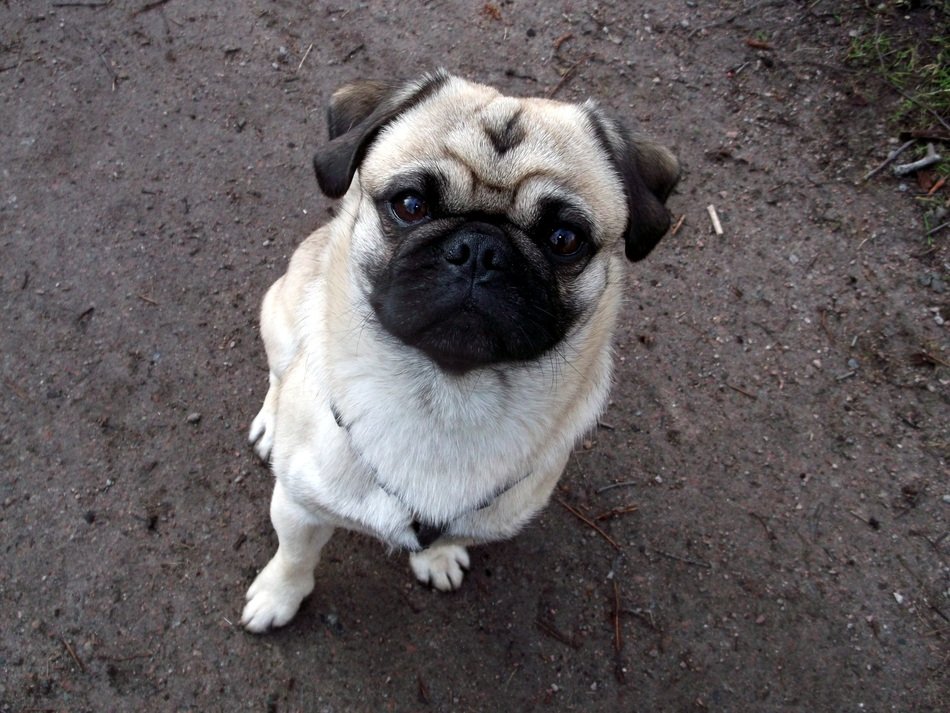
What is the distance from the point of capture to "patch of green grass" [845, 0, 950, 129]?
162 inches

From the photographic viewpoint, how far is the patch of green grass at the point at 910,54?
411 cm

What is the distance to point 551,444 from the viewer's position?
8.00 ft

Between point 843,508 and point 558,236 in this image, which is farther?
point 843,508

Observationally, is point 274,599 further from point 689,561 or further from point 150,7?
point 150,7

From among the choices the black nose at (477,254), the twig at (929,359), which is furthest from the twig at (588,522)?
the twig at (929,359)

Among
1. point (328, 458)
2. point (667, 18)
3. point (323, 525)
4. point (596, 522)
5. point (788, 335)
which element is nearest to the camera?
point (328, 458)

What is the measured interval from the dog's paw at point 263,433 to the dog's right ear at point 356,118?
52.8 inches

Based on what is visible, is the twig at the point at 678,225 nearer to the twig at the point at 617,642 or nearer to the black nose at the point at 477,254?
the twig at the point at 617,642

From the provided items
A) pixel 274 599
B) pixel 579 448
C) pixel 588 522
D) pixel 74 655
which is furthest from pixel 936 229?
pixel 74 655

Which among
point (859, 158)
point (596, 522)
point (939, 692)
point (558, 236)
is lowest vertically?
Result: point (939, 692)

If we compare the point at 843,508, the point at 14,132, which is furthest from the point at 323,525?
the point at 14,132

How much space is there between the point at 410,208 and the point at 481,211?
0.21 metres

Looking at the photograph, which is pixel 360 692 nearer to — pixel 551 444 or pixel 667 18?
pixel 551 444

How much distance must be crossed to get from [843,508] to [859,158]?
2056mm
